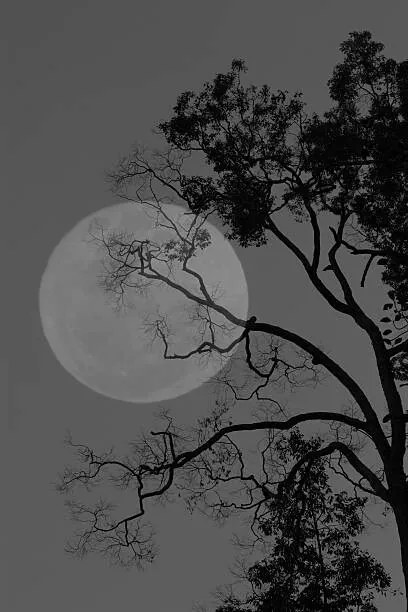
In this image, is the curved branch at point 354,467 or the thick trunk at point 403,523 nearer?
the thick trunk at point 403,523

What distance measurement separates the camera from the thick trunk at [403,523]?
489 inches

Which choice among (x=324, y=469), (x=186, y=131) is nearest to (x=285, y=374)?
(x=324, y=469)

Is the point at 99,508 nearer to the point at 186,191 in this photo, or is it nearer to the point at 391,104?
the point at 186,191

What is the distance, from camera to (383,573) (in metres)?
18.6

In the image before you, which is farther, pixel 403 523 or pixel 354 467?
pixel 354 467

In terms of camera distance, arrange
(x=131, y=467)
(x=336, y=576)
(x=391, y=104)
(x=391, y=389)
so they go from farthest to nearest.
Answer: (x=336, y=576) < (x=391, y=104) < (x=131, y=467) < (x=391, y=389)

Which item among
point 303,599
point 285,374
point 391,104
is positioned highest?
point 391,104

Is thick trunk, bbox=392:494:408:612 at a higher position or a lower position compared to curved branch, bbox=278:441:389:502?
lower

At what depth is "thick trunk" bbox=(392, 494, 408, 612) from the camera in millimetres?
12430

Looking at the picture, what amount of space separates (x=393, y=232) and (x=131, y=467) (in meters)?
8.49

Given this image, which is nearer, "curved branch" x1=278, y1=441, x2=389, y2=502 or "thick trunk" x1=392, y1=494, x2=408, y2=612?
"thick trunk" x1=392, y1=494, x2=408, y2=612

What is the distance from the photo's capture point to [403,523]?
1282 centimetres

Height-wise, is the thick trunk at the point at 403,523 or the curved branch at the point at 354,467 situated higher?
the curved branch at the point at 354,467

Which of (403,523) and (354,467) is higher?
(354,467)
